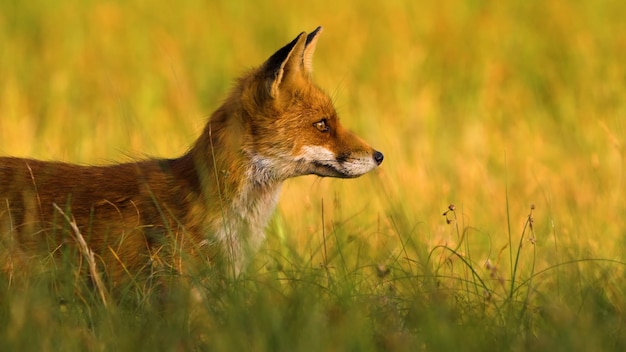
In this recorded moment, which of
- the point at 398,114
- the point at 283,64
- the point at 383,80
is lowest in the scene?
the point at 283,64

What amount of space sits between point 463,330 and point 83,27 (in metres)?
8.00

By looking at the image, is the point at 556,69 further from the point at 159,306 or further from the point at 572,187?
the point at 159,306

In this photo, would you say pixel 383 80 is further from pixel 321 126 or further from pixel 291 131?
pixel 291 131

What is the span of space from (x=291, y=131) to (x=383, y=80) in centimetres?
503

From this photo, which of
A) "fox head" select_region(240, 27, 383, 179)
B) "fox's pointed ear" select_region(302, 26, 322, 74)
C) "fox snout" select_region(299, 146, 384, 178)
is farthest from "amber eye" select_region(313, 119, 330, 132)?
"fox's pointed ear" select_region(302, 26, 322, 74)

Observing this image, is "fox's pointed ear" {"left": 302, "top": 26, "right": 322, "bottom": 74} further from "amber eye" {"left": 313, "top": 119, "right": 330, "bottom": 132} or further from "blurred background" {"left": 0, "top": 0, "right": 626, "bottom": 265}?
"blurred background" {"left": 0, "top": 0, "right": 626, "bottom": 265}

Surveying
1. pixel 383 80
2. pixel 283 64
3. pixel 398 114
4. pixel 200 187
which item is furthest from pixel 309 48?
pixel 383 80

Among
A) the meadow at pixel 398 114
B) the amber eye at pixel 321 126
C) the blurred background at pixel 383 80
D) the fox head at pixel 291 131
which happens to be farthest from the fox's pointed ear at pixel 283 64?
the blurred background at pixel 383 80

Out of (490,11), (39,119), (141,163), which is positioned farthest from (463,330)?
(490,11)

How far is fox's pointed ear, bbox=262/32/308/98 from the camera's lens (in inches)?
203

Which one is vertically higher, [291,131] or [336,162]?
[291,131]

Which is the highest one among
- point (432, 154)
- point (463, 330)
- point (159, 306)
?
point (432, 154)

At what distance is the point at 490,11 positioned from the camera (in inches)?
429

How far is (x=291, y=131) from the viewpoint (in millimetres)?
5301
